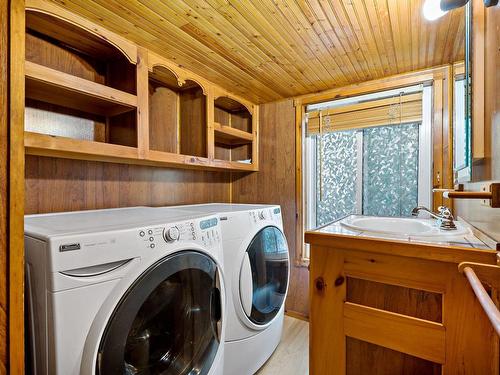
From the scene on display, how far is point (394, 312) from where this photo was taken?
1.00m

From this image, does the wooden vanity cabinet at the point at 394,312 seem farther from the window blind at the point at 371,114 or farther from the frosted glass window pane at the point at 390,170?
the window blind at the point at 371,114

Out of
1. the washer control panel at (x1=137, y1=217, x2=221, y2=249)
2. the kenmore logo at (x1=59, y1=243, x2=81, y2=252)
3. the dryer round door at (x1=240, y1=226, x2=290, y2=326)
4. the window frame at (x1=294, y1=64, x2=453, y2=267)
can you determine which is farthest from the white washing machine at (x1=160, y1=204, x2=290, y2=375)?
the window frame at (x1=294, y1=64, x2=453, y2=267)

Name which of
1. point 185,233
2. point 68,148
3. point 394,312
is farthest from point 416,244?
point 68,148

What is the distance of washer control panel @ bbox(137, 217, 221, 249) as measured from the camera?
0.90 metres

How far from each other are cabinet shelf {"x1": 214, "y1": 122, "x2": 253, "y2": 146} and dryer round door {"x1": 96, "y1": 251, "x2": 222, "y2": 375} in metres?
1.19

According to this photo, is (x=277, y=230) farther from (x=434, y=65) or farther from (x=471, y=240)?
(x=434, y=65)

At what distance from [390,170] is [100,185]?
81.0 inches

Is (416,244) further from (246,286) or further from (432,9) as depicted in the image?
(432,9)

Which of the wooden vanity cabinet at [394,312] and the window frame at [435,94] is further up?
the window frame at [435,94]

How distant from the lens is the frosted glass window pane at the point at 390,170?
Result: 191 centimetres

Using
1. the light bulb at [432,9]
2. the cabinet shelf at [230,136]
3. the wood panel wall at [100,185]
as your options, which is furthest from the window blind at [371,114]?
the wood panel wall at [100,185]

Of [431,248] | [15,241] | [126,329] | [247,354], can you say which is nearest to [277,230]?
[247,354]

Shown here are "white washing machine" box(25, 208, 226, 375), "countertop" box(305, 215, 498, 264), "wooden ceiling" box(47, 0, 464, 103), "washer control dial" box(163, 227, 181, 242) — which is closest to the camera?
"white washing machine" box(25, 208, 226, 375)

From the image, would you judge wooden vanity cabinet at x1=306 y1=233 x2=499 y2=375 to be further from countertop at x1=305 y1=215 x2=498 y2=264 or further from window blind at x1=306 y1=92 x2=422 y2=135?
window blind at x1=306 y1=92 x2=422 y2=135
